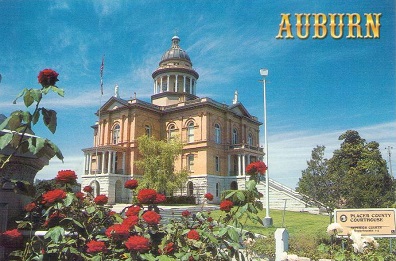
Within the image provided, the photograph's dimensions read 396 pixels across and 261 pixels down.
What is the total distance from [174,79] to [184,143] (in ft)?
33.7

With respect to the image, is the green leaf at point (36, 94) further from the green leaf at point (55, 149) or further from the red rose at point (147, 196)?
the red rose at point (147, 196)

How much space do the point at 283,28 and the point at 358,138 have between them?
41697 millimetres

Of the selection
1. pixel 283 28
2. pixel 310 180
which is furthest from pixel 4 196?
pixel 310 180

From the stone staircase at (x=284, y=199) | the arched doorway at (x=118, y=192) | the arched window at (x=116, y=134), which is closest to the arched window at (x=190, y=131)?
the arched window at (x=116, y=134)

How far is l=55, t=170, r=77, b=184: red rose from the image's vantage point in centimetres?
315

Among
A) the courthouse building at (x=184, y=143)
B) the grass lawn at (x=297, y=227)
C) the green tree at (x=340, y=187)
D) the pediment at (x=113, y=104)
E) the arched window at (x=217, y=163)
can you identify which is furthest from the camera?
the pediment at (x=113, y=104)

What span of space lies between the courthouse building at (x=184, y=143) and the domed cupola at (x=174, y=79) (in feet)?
5.42

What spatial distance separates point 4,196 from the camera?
3830 millimetres

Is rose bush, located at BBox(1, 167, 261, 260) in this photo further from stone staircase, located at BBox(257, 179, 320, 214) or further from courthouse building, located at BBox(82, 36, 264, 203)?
courthouse building, located at BBox(82, 36, 264, 203)

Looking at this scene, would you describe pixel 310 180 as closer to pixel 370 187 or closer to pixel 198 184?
pixel 370 187

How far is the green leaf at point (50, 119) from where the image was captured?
112 inches

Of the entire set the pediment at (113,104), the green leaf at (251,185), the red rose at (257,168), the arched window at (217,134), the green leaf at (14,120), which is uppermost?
the pediment at (113,104)

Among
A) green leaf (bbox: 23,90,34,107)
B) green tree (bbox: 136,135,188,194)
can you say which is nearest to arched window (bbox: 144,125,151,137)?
green tree (bbox: 136,135,188,194)

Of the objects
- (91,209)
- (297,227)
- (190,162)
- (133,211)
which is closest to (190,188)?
(190,162)
